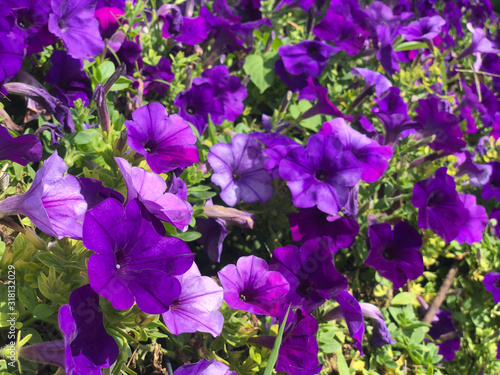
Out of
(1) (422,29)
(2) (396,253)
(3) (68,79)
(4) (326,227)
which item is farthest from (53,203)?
(1) (422,29)

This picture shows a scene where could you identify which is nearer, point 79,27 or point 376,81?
point 79,27

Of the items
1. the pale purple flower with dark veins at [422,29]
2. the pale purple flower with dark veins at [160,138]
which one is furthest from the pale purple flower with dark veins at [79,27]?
the pale purple flower with dark veins at [422,29]

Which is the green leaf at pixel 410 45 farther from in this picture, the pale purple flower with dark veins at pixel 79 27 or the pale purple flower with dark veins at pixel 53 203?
the pale purple flower with dark veins at pixel 53 203

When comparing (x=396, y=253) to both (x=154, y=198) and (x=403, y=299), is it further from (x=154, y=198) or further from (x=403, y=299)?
(x=154, y=198)

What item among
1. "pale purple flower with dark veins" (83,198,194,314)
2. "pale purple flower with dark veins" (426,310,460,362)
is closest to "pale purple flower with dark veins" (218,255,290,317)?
"pale purple flower with dark veins" (83,198,194,314)

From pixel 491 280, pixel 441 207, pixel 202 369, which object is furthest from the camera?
pixel 491 280

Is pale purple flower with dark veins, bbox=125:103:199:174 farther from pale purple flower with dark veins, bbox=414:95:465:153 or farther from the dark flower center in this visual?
pale purple flower with dark veins, bbox=414:95:465:153

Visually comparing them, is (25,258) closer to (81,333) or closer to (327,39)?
(81,333)

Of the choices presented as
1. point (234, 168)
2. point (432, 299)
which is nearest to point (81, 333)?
point (234, 168)
